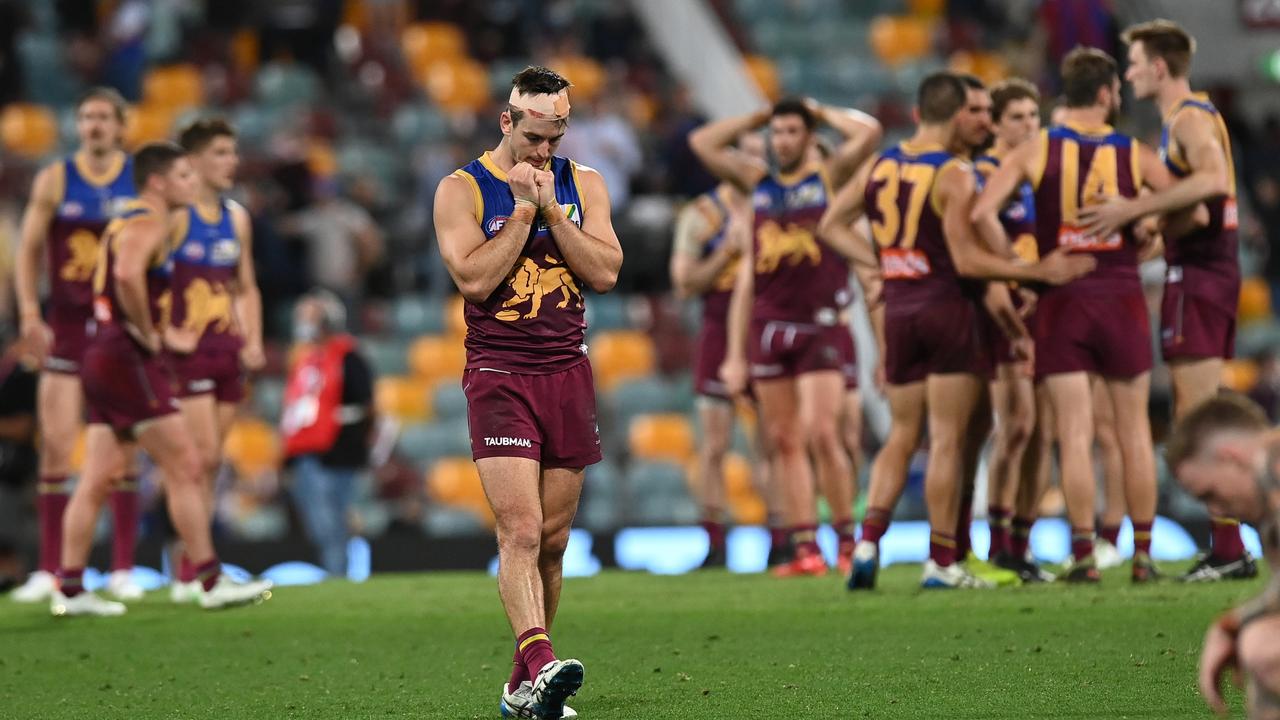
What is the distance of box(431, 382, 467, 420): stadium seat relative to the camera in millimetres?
18828

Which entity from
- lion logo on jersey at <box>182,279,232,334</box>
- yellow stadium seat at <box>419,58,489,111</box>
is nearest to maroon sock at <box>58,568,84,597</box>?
lion logo on jersey at <box>182,279,232,334</box>

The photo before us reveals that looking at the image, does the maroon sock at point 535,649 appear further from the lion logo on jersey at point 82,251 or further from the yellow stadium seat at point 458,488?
the yellow stadium seat at point 458,488

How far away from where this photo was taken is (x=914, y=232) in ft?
32.2

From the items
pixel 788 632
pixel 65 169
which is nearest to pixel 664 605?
pixel 788 632

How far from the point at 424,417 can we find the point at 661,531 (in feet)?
14.7

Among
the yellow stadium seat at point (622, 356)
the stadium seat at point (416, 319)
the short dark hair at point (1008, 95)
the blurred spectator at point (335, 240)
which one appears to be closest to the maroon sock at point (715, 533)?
the short dark hair at point (1008, 95)

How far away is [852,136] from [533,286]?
17.1ft

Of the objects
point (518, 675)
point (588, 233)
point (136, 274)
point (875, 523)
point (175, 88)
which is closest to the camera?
point (518, 675)

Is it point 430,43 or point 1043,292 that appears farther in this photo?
point 430,43

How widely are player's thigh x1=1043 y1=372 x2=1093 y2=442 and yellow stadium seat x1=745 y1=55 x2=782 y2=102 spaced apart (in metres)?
13.1

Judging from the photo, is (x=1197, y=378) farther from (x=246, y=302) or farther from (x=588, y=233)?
(x=246, y=302)

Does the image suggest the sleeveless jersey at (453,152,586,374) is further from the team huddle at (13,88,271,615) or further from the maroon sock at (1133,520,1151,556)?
the maroon sock at (1133,520,1151,556)

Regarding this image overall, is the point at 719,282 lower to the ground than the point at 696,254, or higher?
lower

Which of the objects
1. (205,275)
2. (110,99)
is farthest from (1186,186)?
(110,99)
